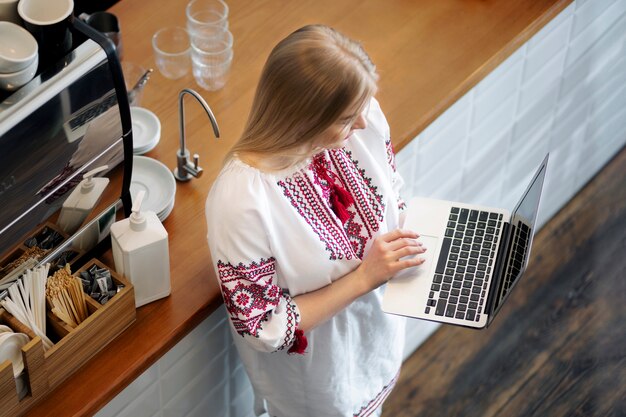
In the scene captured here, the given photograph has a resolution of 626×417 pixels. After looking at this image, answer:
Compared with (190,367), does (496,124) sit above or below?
above

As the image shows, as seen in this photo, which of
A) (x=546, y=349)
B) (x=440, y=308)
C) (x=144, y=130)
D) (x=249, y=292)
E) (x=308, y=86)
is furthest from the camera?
(x=546, y=349)

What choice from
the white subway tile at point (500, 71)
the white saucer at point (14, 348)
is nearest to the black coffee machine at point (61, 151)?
the white saucer at point (14, 348)

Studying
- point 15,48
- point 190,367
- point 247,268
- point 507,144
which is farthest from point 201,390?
point 507,144

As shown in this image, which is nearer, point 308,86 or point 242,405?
point 308,86

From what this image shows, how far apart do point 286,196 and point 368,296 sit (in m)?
0.34

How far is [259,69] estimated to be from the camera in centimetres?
238

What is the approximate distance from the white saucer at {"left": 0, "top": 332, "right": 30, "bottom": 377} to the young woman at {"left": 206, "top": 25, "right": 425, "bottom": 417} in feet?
1.13

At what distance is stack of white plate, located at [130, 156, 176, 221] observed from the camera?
2057 mm

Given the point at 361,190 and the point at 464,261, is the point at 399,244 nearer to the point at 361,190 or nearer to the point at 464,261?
the point at 361,190

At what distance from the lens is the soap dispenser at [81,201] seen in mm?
1828

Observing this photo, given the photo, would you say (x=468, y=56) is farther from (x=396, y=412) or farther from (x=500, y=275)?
(x=396, y=412)

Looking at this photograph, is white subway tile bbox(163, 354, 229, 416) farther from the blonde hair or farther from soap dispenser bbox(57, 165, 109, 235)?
the blonde hair

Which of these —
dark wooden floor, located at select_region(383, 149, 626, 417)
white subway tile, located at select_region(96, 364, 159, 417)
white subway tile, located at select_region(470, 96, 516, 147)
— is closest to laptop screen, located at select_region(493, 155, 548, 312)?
white subway tile, located at select_region(470, 96, 516, 147)

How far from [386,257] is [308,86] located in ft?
1.30
